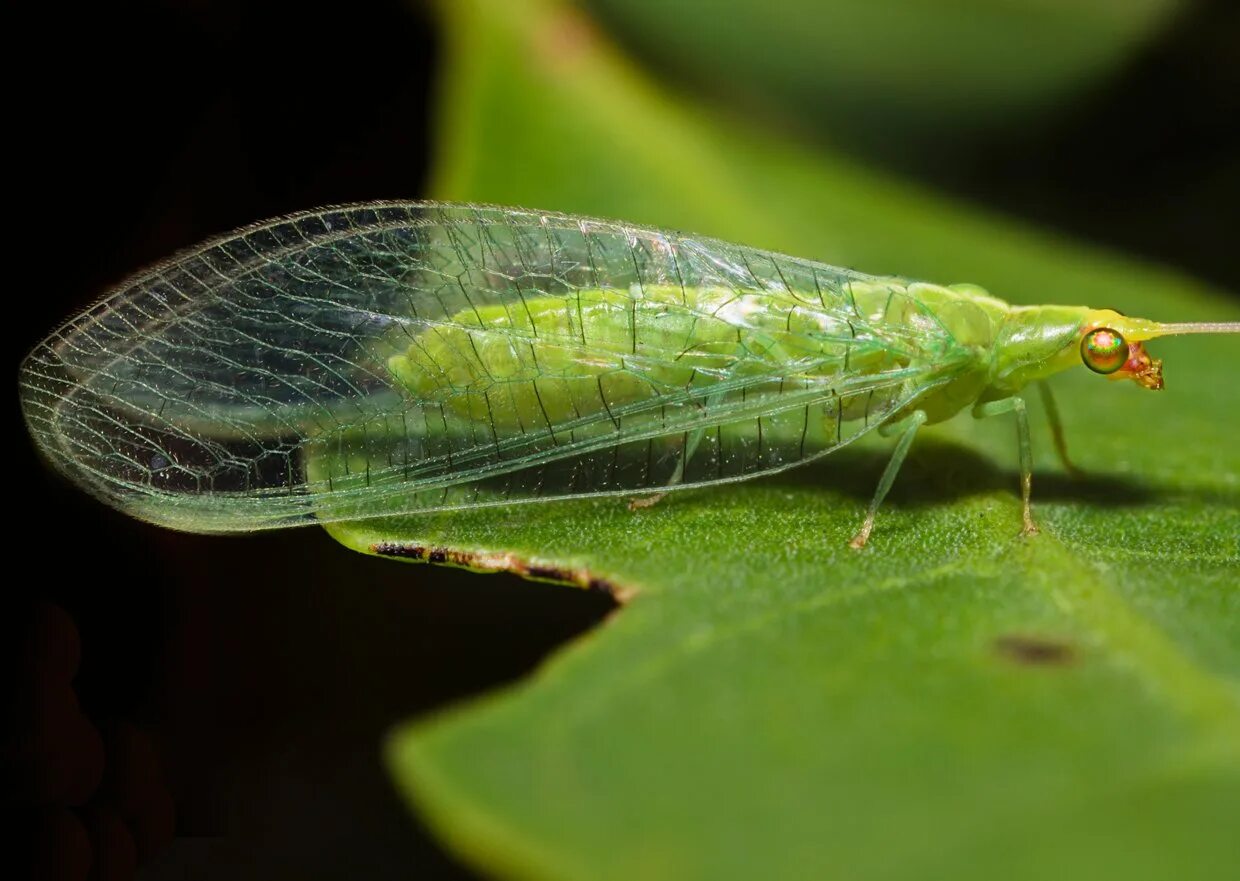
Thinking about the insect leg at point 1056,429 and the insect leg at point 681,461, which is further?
the insect leg at point 1056,429

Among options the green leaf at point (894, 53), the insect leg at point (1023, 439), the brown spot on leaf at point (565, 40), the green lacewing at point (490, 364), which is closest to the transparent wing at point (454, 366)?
the green lacewing at point (490, 364)

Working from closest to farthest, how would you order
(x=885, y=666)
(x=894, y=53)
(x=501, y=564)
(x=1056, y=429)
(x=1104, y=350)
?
(x=885, y=666) → (x=501, y=564) → (x=1104, y=350) → (x=1056, y=429) → (x=894, y=53)

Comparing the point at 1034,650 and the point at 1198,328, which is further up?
the point at 1198,328

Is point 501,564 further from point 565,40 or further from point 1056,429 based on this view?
point 565,40

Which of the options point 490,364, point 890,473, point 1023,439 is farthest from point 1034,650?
point 490,364

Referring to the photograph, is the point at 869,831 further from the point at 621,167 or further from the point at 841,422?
the point at 621,167

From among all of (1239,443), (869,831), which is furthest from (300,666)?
(1239,443)

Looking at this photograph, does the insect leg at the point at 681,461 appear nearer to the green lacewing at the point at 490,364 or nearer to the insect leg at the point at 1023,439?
the green lacewing at the point at 490,364
